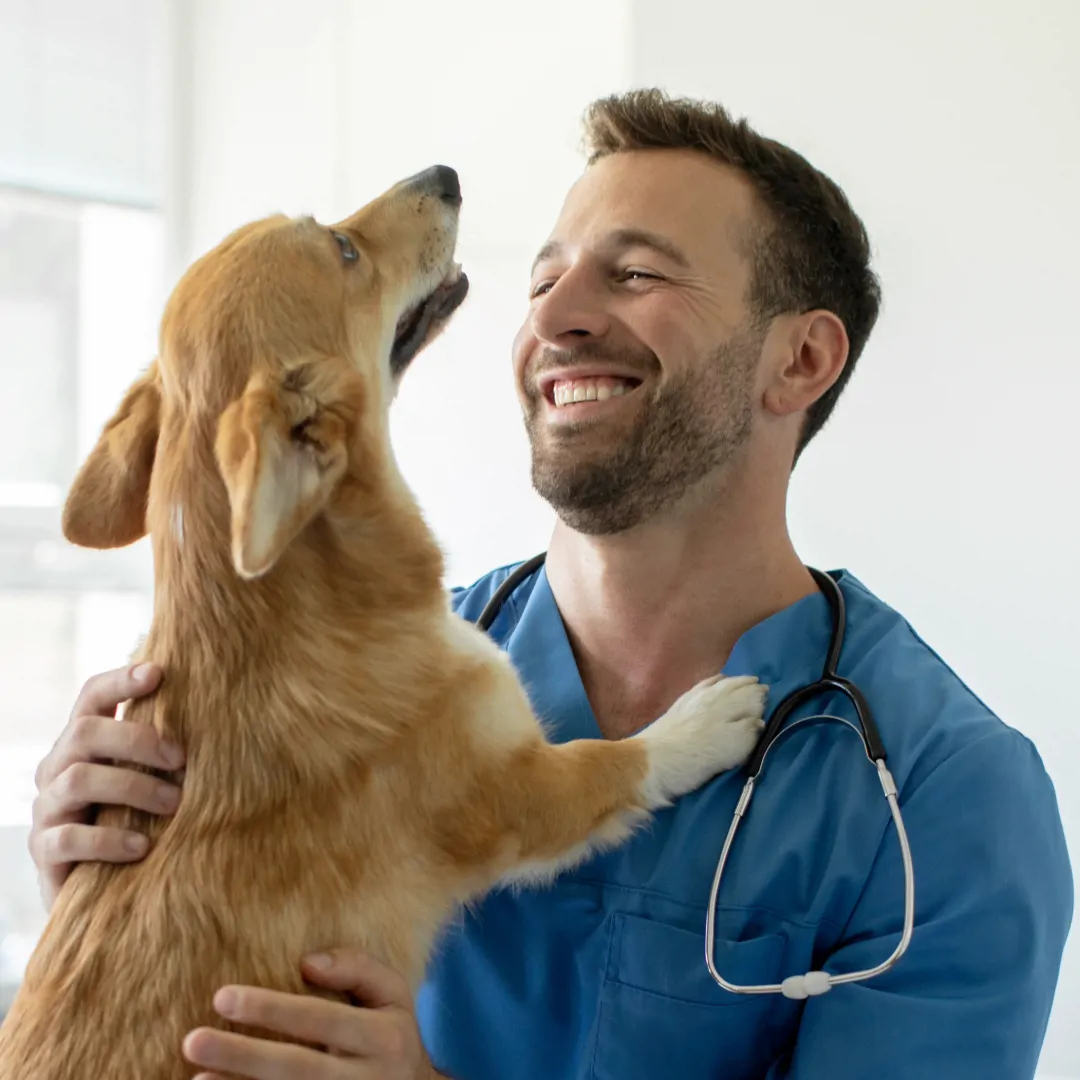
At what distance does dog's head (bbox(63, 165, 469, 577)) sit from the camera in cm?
101

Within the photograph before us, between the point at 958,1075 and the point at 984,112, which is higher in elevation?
the point at 984,112

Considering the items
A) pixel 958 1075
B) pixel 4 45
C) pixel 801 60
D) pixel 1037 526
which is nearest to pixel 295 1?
pixel 4 45

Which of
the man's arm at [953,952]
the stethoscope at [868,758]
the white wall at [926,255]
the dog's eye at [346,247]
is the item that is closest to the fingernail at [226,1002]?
the stethoscope at [868,758]

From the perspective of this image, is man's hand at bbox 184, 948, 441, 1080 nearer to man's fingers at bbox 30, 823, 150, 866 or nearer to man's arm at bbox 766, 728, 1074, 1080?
man's fingers at bbox 30, 823, 150, 866

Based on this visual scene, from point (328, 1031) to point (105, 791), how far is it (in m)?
0.31

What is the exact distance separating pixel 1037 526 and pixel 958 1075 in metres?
1.08

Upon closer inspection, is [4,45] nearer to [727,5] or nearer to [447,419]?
[447,419]

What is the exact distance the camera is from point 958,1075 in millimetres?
1088

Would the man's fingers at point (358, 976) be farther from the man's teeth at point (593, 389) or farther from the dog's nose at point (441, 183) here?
the dog's nose at point (441, 183)

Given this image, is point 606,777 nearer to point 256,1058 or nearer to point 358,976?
point 358,976

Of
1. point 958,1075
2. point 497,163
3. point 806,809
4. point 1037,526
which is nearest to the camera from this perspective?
point 958,1075

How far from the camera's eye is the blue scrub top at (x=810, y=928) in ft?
3.62

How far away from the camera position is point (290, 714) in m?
1.09

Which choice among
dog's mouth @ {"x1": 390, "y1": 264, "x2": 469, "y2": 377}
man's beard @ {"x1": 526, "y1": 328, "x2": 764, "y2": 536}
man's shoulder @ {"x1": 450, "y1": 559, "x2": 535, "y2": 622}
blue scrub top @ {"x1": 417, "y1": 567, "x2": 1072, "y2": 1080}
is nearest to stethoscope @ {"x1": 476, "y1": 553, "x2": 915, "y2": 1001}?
blue scrub top @ {"x1": 417, "y1": 567, "x2": 1072, "y2": 1080}
